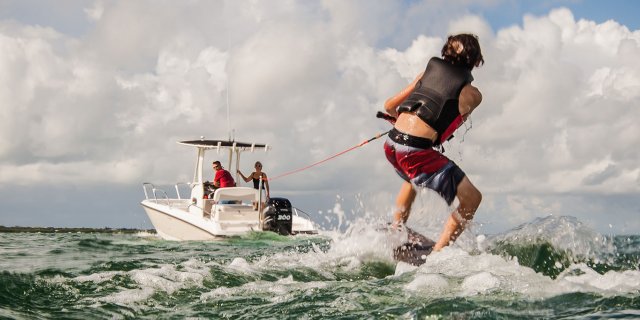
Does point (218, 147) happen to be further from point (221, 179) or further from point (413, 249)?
point (413, 249)

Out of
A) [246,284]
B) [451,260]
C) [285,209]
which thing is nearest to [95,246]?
[285,209]

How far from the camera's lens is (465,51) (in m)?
6.01

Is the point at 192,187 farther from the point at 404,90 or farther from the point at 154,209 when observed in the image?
the point at 404,90

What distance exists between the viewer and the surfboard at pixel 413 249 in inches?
253

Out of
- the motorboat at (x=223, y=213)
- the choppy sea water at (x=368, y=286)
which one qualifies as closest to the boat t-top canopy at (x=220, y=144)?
the motorboat at (x=223, y=213)

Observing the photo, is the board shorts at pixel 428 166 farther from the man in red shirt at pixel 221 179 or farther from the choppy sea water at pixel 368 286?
the man in red shirt at pixel 221 179

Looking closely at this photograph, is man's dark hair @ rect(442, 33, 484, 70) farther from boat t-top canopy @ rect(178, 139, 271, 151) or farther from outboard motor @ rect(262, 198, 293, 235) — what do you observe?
boat t-top canopy @ rect(178, 139, 271, 151)

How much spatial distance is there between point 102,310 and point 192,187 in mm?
16128

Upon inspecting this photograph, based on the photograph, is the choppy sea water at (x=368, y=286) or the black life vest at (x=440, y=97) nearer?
the choppy sea water at (x=368, y=286)

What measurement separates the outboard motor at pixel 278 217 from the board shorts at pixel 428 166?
1116 centimetres

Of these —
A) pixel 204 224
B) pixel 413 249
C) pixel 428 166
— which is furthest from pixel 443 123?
pixel 204 224

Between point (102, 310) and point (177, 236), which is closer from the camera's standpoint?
point (102, 310)

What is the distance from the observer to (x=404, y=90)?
643 cm

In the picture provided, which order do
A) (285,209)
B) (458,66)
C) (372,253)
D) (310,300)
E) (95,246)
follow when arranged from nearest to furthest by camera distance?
(310,300) < (458,66) < (372,253) < (95,246) < (285,209)
